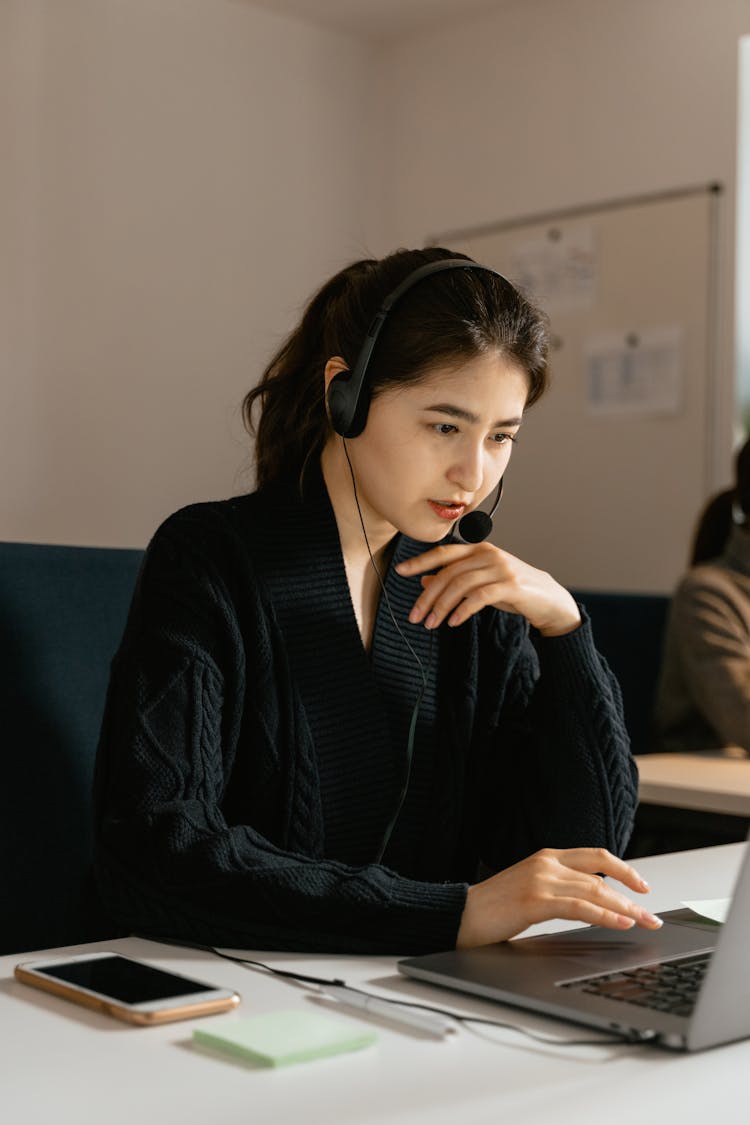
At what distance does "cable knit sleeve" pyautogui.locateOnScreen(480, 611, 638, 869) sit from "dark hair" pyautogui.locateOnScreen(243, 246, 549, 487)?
28 centimetres

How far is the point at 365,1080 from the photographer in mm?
764

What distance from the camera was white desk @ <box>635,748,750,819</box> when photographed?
77.0 inches

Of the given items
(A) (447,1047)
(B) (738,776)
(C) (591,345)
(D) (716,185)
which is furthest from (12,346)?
(A) (447,1047)

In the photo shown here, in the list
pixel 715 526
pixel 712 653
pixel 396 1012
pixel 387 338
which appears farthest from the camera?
pixel 715 526

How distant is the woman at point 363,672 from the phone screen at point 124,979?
0.41ft

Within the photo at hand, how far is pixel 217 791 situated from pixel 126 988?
34cm

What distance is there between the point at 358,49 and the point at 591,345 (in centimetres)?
112

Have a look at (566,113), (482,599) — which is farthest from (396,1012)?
(566,113)

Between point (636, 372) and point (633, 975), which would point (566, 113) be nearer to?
point (636, 372)

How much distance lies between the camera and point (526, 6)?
354 centimetres

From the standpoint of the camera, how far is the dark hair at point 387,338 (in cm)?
132

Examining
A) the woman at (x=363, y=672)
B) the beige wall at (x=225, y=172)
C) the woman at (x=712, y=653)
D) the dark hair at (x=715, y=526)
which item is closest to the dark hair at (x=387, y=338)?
the woman at (x=363, y=672)

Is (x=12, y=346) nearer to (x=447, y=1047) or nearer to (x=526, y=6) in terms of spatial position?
(x=526, y=6)

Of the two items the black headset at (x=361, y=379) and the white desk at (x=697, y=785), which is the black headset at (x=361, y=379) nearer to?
the black headset at (x=361, y=379)
